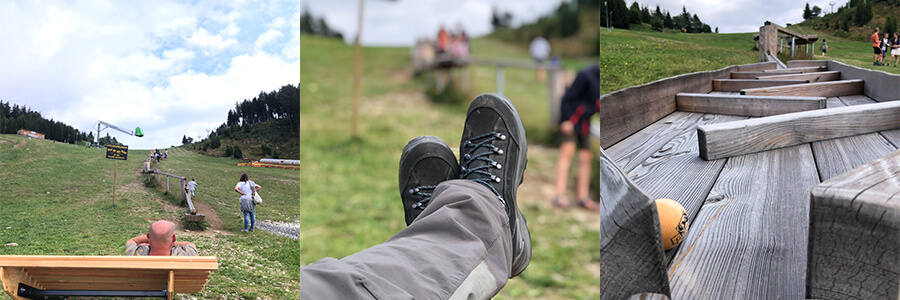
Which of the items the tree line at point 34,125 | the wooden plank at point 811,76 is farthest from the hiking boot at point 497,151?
the tree line at point 34,125

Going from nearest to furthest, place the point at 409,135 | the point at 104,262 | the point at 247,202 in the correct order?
the point at 104,262
the point at 409,135
the point at 247,202

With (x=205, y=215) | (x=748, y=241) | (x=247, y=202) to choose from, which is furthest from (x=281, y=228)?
(x=748, y=241)

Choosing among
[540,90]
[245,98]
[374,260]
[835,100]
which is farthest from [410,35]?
[374,260]

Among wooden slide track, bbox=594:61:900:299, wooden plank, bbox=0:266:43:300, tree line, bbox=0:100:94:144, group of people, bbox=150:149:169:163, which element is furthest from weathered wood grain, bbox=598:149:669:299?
tree line, bbox=0:100:94:144

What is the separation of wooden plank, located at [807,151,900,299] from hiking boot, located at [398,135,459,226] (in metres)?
0.44

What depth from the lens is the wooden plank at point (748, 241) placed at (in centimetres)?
34

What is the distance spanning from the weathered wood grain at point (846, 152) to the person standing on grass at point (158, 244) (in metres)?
1.96

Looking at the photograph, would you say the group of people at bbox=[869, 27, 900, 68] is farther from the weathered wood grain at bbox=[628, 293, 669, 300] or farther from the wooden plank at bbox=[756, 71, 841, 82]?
the weathered wood grain at bbox=[628, 293, 669, 300]

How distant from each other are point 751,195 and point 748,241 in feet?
0.46

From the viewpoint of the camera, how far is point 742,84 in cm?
144

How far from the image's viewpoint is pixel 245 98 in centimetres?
297

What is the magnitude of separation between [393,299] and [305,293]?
6 cm

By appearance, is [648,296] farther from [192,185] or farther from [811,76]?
[192,185]

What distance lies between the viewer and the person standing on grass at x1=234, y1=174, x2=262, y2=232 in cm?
278
